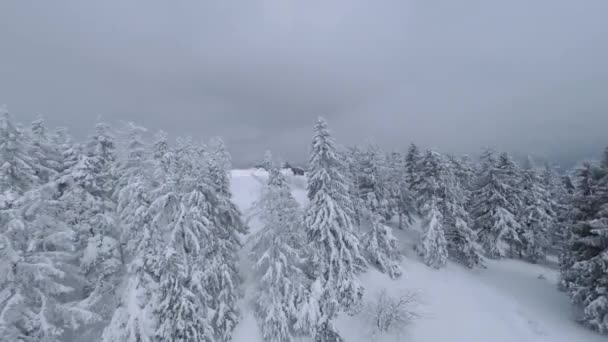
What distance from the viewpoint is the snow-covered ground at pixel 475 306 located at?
22750 mm

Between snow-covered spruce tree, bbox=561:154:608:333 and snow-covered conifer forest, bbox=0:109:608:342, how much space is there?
0.11 metres

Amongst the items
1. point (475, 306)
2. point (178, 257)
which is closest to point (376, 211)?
point (475, 306)

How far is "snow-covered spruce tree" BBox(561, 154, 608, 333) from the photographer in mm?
19812

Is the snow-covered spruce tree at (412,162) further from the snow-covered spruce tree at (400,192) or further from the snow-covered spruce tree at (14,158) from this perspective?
the snow-covered spruce tree at (14,158)

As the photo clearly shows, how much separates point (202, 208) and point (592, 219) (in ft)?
91.5

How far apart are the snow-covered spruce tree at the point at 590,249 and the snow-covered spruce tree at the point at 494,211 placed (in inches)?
368

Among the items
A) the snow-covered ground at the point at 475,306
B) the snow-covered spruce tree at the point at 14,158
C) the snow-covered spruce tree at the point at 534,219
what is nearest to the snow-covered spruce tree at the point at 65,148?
the snow-covered spruce tree at the point at 14,158

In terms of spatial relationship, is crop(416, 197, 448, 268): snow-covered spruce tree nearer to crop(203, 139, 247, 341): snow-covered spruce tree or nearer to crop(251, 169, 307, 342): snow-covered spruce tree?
crop(251, 169, 307, 342): snow-covered spruce tree

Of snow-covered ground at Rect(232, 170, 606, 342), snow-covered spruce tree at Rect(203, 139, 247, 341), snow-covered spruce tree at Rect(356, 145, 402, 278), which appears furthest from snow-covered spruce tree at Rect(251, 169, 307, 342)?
snow-covered spruce tree at Rect(356, 145, 402, 278)

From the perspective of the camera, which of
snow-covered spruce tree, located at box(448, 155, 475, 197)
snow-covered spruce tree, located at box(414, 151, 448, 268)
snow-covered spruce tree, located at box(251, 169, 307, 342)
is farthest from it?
snow-covered spruce tree, located at box(448, 155, 475, 197)

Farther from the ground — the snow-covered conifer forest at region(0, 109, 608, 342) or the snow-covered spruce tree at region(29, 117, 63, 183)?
the snow-covered spruce tree at region(29, 117, 63, 183)

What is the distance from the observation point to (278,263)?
69.2ft

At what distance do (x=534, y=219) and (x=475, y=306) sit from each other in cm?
1664

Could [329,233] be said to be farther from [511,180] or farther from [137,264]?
[511,180]
